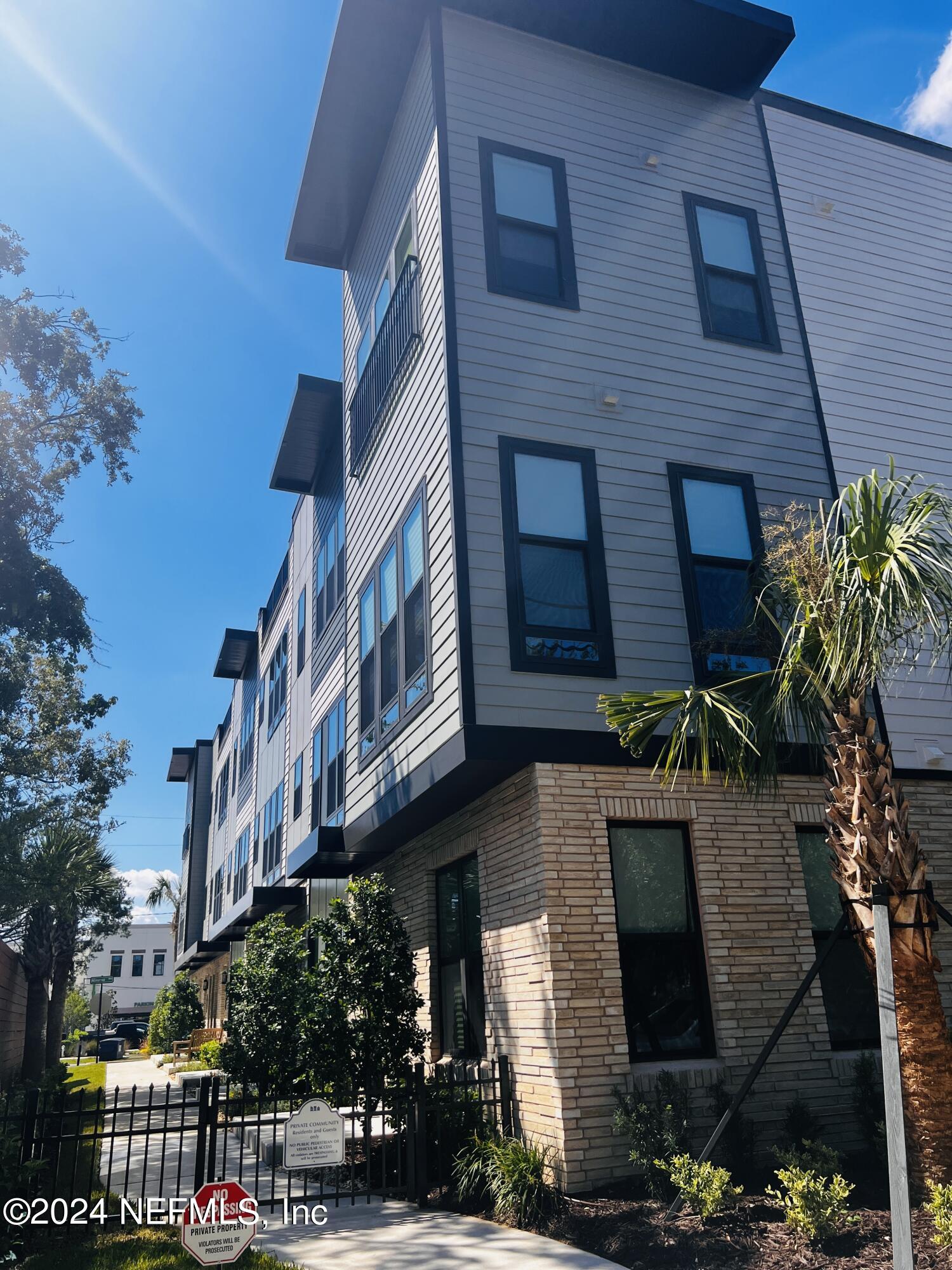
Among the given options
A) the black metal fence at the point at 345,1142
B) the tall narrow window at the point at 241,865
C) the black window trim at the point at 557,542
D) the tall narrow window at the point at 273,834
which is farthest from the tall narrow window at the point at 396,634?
the tall narrow window at the point at 241,865

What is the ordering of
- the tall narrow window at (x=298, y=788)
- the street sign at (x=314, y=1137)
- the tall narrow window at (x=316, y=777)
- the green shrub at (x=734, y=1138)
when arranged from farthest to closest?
the tall narrow window at (x=298, y=788) → the tall narrow window at (x=316, y=777) → the green shrub at (x=734, y=1138) → the street sign at (x=314, y=1137)

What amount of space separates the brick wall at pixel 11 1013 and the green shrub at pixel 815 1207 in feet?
37.9

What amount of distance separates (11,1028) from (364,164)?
1475 cm

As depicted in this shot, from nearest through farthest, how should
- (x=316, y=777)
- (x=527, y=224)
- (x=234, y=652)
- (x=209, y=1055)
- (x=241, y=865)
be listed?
(x=527, y=224) → (x=316, y=777) → (x=209, y=1055) → (x=241, y=865) → (x=234, y=652)

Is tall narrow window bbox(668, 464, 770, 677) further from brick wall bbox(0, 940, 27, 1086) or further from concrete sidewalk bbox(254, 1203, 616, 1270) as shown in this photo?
brick wall bbox(0, 940, 27, 1086)

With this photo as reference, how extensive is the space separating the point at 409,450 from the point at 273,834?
652 inches

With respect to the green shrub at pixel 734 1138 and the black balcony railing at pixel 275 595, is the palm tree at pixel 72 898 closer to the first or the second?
the black balcony railing at pixel 275 595

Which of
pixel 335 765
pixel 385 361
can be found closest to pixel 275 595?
pixel 335 765

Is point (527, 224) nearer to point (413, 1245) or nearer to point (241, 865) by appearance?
point (413, 1245)

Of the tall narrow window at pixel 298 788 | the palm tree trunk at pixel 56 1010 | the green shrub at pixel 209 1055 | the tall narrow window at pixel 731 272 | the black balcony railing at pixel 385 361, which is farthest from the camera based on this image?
the palm tree trunk at pixel 56 1010

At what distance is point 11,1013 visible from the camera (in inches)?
633

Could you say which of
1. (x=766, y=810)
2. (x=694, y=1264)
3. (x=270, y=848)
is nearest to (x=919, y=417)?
(x=766, y=810)

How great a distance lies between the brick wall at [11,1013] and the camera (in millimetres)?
14531

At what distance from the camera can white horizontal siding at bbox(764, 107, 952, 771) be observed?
12.1m
